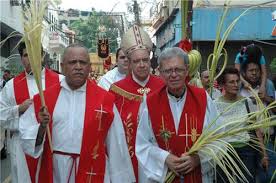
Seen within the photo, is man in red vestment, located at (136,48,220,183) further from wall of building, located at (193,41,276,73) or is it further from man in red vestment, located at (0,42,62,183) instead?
wall of building, located at (193,41,276,73)

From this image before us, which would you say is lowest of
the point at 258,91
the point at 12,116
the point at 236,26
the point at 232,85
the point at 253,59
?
the point at 12,116

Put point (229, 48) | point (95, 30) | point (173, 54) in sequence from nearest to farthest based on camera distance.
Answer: point (173, 54) < point (229, 48) < point (95, 30)

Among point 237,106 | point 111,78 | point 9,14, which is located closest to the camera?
point 237,106

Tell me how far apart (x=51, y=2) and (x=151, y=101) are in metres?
1.22

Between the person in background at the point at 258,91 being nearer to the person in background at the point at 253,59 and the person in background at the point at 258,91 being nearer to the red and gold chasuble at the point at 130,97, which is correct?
the person in background at the point at 253,59

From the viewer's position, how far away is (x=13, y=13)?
1158 inches

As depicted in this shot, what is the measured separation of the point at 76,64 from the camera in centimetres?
459

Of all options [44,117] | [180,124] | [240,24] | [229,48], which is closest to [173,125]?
[180,124]

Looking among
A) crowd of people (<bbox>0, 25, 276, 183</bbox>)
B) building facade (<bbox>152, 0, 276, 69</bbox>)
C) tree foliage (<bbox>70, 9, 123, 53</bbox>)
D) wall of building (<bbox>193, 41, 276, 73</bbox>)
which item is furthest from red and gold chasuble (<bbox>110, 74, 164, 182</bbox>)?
tree foliage (<bbox>70, 9, 123, 53</bbox>)

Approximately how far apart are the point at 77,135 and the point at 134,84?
152cm

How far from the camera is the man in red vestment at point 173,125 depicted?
4391mm

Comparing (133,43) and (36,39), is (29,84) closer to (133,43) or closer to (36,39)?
(133,43)

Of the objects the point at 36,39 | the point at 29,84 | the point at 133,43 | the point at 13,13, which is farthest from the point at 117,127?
the point at 13,13

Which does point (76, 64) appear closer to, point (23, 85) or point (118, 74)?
point (23, 85)
